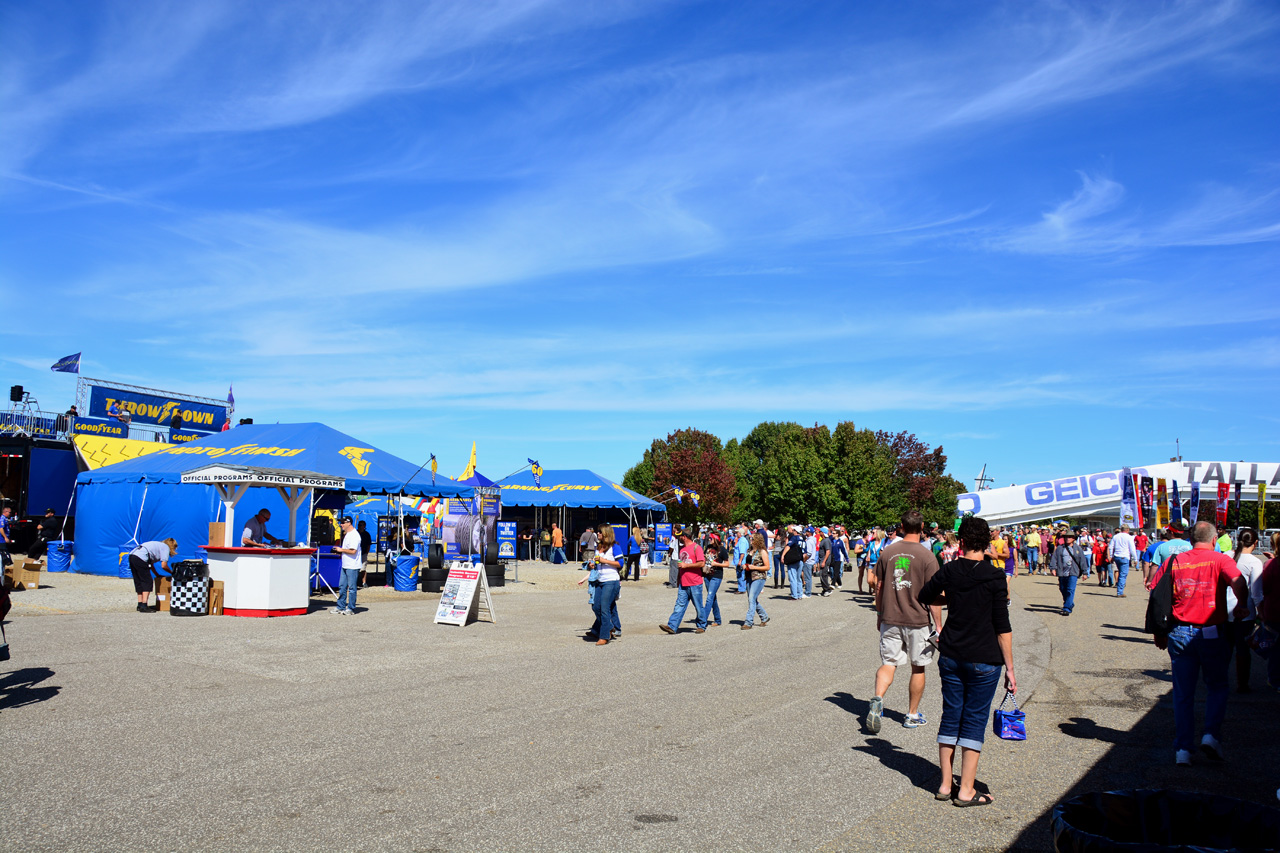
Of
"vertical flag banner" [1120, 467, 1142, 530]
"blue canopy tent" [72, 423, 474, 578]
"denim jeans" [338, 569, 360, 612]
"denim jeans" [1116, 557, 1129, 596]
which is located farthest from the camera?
"vertical flag banner" [1120, 467, 1142, 530]

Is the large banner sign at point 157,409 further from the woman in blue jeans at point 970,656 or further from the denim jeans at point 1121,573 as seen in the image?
the woman in blue jeans at point 970,656

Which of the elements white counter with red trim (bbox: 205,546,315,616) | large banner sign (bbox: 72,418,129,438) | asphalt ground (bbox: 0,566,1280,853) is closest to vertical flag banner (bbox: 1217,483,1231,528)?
asphalt ground (bbox: 0,566,1280,853)

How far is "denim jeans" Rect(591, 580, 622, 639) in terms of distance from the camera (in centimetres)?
1188

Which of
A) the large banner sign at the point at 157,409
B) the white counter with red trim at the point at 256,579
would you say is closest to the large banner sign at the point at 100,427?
the large banner sign at the point at 157,409

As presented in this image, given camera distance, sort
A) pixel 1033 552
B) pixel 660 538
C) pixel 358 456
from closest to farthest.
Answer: pixel 358 456 → pixel 660 538 → pixel 1033 552

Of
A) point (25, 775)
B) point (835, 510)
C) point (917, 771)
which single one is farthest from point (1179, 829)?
point (835, 510)

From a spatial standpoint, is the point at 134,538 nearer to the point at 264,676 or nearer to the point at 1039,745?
the point at 264,676

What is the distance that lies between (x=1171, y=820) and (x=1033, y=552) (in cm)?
3683

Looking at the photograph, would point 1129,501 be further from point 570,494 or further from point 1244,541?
point 1244,541

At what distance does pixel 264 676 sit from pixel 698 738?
194 inches

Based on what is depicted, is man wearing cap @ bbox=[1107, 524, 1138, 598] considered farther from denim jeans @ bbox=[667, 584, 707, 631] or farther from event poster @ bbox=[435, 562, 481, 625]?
event poster @ bbox=[435, 562, 481, 625]

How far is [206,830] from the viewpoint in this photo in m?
4.48

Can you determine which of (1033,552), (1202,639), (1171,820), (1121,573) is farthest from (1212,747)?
(1033,552)

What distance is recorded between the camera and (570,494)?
1310 inches
